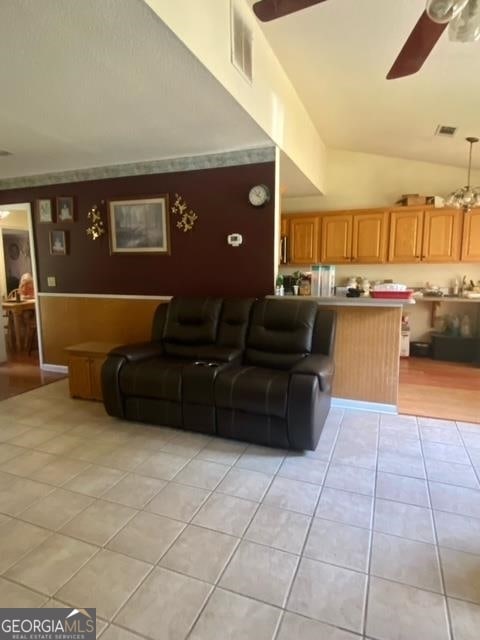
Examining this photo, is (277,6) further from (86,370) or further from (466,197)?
(466,197)

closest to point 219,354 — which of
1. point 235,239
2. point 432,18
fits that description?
point 235,239

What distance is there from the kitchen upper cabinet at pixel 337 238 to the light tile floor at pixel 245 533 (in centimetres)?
309

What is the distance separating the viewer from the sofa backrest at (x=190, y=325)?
3430 millimetres

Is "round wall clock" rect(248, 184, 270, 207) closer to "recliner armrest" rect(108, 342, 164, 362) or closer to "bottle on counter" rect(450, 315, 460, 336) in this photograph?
"recliner armrest" rect(108, 342, 164, 362)

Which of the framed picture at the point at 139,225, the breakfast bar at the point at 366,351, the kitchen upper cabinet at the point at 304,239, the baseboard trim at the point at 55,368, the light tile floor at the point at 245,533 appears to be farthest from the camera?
the kitchen upper cabinet at the point at 304,239

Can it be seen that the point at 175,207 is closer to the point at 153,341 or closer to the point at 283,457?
the point at 153,341

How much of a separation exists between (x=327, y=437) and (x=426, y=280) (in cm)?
355

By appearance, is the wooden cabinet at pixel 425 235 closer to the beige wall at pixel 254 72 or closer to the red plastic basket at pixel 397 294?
the beige wall at pixel 254 72

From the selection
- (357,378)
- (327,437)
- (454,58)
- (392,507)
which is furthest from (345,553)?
(454,58)

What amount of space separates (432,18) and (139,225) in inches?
126

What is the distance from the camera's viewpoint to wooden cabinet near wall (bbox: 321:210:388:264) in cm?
527

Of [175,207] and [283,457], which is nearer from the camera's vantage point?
[283,457]

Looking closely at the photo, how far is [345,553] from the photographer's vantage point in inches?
68.6

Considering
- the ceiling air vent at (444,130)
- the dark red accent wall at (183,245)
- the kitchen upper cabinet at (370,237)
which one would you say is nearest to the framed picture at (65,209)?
the dark red accent wall at (183,245)
